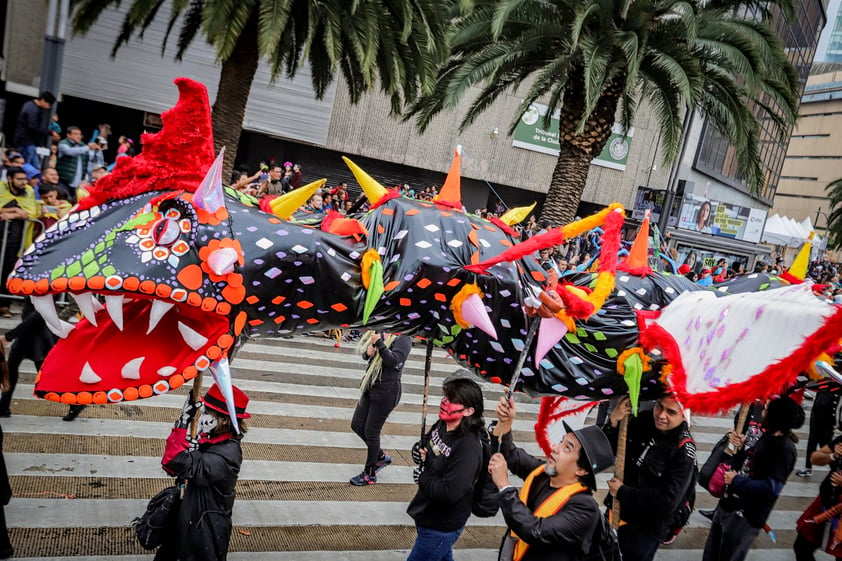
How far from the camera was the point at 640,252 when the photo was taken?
4.00 metres

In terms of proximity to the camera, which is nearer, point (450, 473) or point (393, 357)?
point (450, 473)

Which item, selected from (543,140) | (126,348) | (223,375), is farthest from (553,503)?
(543,140)

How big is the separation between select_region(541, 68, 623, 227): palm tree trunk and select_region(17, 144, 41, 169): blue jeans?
8097 millimetres

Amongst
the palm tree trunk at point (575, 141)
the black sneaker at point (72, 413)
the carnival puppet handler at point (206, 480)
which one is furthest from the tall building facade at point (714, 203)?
the carnival puppet handler at point (206, 480)

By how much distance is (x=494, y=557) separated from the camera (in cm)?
494

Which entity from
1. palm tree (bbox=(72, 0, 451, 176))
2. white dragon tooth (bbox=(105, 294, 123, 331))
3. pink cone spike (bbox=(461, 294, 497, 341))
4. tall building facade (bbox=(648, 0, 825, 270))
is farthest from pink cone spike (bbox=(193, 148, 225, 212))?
tall building facade (bbox=(648, 0, 825, 270))

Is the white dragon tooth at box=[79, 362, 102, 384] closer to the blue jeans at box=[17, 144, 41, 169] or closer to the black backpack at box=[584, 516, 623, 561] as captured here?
the black backpack at box=[584, 516, 623, 561]

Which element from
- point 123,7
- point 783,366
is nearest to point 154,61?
point 123,7

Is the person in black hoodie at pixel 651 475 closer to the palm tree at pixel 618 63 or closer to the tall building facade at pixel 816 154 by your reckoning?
the palm tree at pixel 618 63

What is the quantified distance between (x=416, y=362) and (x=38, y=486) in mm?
5951

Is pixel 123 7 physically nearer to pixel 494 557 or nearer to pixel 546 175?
pixel 546 175

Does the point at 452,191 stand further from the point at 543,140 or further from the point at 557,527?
the point at 543,140

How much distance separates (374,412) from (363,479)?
62 centimetres

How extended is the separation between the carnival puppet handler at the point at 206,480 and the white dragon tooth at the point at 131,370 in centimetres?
66
